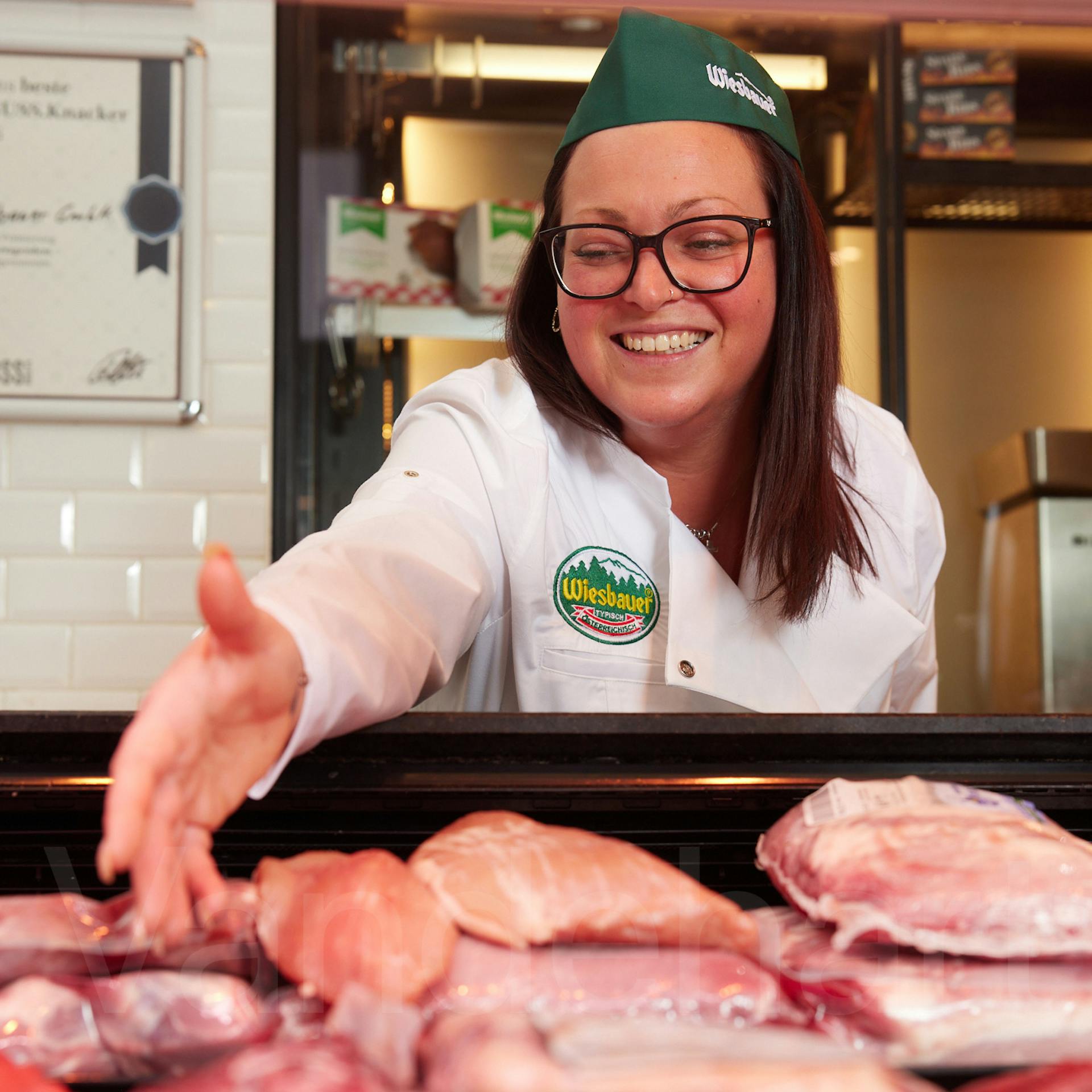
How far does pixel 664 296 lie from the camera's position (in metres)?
1.19

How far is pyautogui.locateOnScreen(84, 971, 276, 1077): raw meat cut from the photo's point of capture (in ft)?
1.46

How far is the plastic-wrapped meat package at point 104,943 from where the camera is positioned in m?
0.50

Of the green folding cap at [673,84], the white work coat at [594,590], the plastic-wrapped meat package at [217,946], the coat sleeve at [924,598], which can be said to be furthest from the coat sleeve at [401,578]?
the coat sleeve at [924,598]

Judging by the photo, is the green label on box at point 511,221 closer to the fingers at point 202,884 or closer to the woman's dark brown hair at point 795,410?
the woman's dark brown hair at point 795,410

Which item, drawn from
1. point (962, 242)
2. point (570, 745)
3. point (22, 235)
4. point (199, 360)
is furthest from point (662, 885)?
point (962, 242)

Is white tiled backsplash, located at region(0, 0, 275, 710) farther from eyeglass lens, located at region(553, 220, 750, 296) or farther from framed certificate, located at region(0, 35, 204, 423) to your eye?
eyeglass lens, located at region(553, 220, 750, 296)

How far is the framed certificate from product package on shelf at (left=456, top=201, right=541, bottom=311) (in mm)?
534

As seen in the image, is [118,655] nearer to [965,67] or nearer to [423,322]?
[423,322]

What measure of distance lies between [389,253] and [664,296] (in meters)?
1.40

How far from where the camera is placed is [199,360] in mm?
2285

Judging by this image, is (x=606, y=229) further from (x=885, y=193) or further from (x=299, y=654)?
(x=885, y=193)

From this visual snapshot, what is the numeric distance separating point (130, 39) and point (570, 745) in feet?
6.79

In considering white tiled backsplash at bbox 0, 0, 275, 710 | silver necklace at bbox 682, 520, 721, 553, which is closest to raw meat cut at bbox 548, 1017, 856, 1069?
silver necklace at bbox 682, 520, 721, 553

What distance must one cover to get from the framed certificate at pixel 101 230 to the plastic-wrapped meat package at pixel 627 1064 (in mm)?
2012
